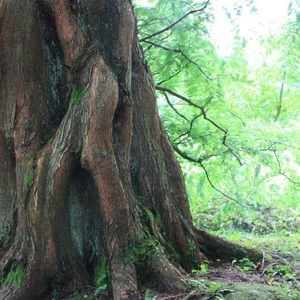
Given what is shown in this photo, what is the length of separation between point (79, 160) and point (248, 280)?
183 cm

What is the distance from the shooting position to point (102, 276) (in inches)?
133

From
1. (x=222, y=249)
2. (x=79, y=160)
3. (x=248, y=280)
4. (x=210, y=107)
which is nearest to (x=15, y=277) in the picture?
(x=79, y=160)

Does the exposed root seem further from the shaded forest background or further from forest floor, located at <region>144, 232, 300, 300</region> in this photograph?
the shaded forest background

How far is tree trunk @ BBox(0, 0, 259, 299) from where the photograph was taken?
11.0 ft

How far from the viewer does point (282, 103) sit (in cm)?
1009

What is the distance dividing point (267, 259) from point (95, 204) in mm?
2073

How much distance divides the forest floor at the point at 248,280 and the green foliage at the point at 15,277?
1.56 ft

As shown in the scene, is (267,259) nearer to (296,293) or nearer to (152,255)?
(296,293)

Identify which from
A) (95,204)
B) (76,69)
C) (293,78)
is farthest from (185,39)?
(293,78)

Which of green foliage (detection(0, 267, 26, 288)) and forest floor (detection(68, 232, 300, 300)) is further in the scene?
green foliage (detection(0, 267, 26, 288))

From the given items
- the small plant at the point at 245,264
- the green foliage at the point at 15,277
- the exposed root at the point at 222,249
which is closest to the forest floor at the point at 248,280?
the small plant at the point at 245,264

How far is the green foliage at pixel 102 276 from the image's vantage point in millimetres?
3248

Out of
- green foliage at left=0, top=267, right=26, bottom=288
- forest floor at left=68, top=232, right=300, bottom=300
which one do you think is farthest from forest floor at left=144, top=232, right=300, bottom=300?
green foliage at left=0, top=267, right=26, bottom=288

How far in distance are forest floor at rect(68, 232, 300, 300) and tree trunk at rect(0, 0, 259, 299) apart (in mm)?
143
